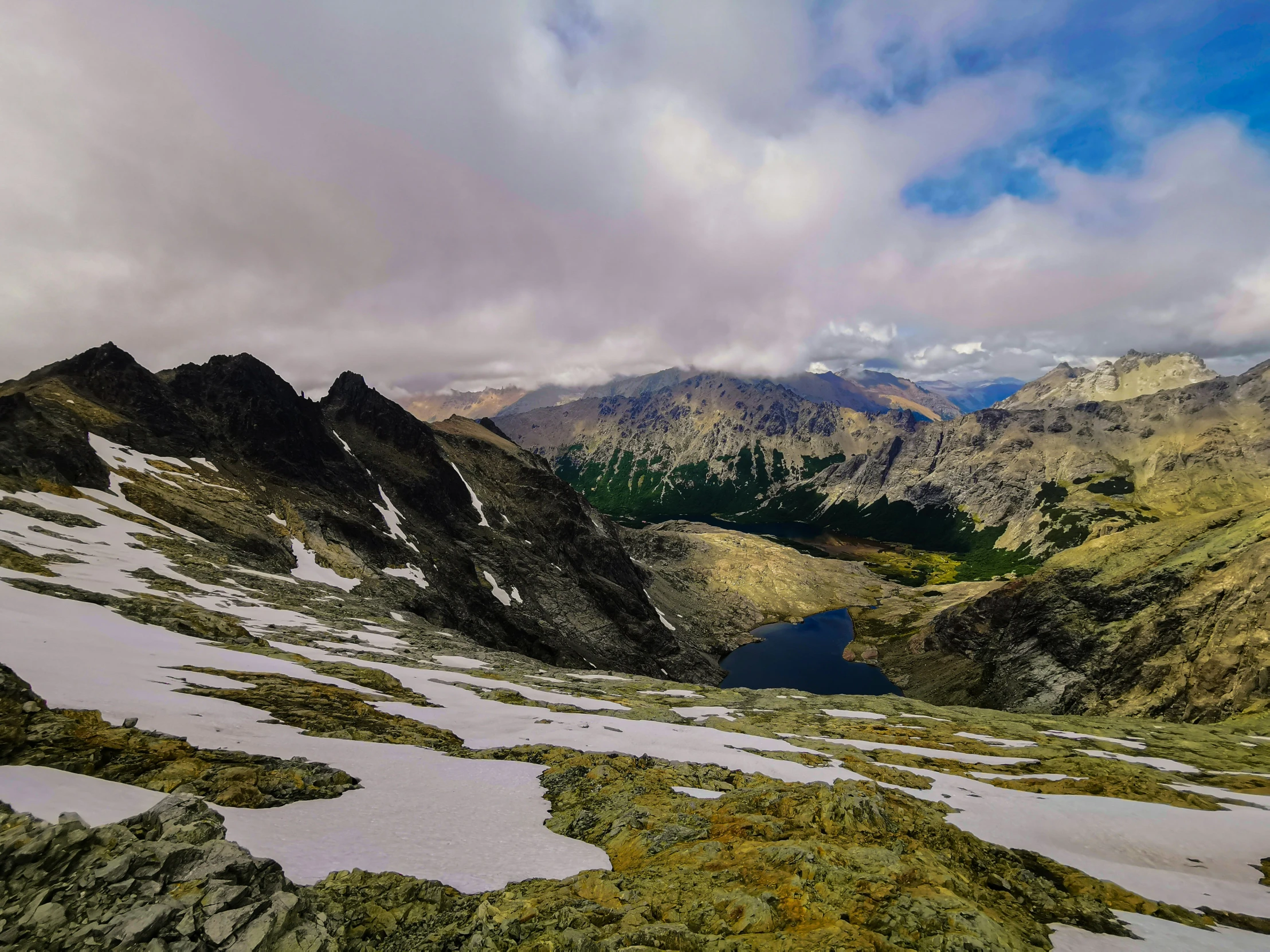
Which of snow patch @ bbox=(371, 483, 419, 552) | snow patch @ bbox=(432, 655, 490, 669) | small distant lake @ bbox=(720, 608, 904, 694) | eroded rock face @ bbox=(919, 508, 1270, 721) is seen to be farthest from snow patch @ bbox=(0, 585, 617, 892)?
small distant lake @ bbox=(720, 608, 904, 694)

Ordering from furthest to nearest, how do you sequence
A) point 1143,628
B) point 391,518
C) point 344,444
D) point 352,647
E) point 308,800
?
point 344,444 → point 391,518 → point 1143,628 → point 352,647 → point 308,800

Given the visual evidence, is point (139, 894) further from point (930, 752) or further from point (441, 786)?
point (930, 752)

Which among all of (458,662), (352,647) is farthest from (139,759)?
(458,662)

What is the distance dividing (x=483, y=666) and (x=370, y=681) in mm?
15164

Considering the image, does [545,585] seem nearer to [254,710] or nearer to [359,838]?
[254,710]

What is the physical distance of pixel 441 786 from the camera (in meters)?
17.5

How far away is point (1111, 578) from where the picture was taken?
9425 centimetres

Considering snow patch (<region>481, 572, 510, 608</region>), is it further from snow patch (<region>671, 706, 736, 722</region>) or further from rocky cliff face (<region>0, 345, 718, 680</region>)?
snow patch (<region>671, 706, 736, 722</region>)

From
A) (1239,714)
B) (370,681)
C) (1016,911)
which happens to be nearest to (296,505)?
(370,681)

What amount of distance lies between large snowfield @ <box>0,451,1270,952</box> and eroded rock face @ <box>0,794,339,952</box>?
172 centimetres

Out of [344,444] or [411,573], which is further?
[344,444]

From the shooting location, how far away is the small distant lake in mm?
126812

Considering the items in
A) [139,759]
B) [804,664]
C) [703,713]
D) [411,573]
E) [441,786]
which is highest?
[411,573]

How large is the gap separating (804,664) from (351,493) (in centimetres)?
12209
